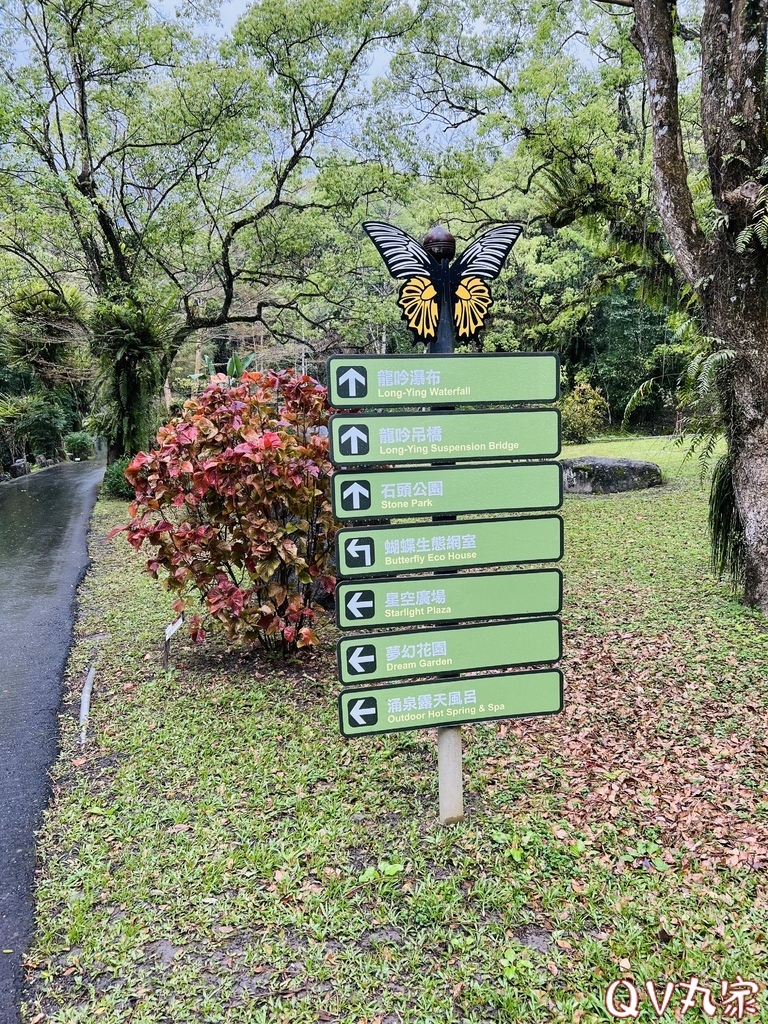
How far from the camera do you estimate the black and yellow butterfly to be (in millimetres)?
2279

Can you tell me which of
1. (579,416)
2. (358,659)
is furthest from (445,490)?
(579,416)

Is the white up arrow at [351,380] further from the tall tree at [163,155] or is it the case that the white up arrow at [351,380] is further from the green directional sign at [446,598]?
the tall tree at [163,155]

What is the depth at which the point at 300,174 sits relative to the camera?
34.3 ft

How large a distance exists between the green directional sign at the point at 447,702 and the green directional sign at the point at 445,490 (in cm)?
65

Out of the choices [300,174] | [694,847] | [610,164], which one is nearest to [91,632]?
[694,847]

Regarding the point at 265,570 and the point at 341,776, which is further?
the point at 265,570

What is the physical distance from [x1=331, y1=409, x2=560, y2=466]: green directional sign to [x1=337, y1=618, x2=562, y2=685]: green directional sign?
0.64 meters

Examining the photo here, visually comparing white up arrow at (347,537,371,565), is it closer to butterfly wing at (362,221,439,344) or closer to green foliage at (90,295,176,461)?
butterfly wing at (362,221,439,344)

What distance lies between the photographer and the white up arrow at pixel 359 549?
222 centimetres

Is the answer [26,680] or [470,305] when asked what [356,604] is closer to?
[470,305]

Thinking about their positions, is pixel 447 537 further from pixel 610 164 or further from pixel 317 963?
pixel 610 164

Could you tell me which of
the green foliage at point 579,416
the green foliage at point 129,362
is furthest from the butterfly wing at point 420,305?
the green foliage at point 579,416

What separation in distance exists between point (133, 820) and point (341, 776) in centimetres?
92

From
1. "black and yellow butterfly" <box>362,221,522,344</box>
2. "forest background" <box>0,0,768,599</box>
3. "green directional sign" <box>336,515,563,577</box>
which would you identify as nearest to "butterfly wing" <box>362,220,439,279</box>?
"black and yellow butterfly" <box>362,221,522,344</box>
